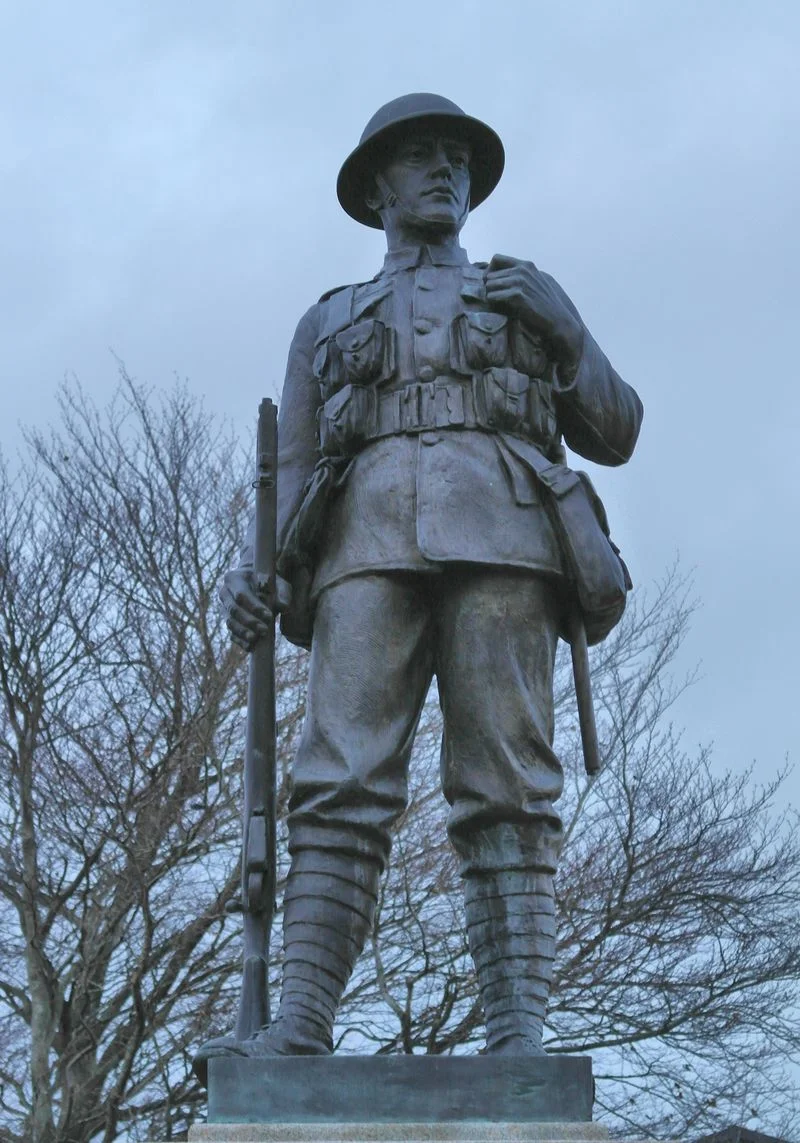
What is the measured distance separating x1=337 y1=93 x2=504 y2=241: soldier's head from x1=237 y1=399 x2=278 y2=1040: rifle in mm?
762

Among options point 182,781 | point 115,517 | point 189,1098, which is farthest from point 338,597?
point 115,517

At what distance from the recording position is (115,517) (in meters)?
17.2

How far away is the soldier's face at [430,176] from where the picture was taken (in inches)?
217

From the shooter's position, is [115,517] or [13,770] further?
[115,517]

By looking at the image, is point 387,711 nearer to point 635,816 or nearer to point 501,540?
point 501,540

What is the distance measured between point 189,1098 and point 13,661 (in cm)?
409

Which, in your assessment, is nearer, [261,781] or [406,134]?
[261,781]

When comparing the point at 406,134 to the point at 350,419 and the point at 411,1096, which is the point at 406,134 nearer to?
the point at 350,419

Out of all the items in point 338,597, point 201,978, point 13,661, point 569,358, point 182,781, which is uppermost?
point 13,661

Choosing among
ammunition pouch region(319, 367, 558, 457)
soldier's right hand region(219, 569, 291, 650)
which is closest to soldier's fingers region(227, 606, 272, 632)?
soldier's right hand region(219, 569, 291, 650)

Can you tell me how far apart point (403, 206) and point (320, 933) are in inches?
82.0

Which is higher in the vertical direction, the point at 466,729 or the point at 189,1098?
the point at 189,1098

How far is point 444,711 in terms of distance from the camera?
4.97 meters

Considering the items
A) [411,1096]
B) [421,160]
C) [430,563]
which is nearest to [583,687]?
[430,563]
